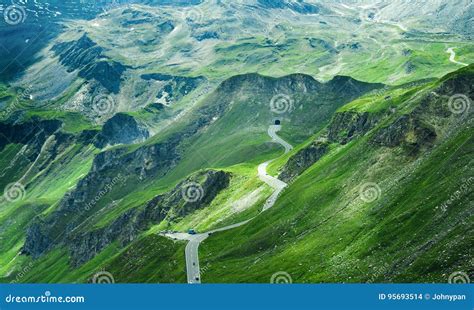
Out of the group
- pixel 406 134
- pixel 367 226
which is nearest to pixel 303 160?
pixel 406 134

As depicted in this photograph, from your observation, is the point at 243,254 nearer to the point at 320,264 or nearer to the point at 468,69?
the point at 320,264

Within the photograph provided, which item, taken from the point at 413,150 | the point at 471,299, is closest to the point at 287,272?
the point at 413,150

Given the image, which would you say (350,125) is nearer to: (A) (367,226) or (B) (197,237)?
(B) (197,237)

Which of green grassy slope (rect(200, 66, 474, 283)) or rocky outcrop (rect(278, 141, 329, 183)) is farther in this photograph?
rocky outcrop (rect(278, 141, 329, 183))

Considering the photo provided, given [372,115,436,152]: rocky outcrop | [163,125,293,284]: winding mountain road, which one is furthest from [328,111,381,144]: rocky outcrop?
[372,115,436,152]: rocky outcrop

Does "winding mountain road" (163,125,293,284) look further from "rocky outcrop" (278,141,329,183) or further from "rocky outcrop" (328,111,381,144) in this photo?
"rocky outcrop" (328,111,381,144)
